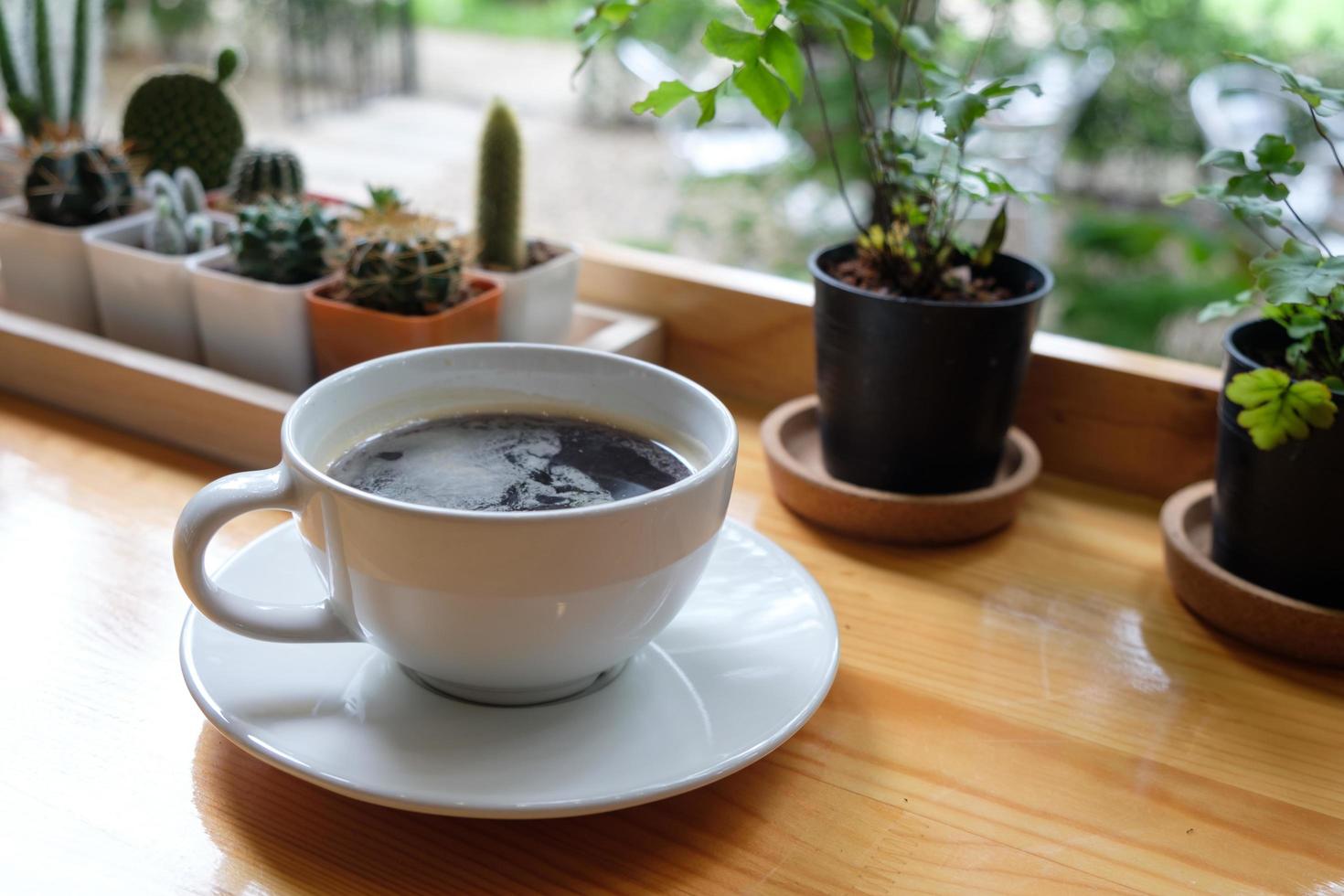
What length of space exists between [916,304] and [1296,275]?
177 mm

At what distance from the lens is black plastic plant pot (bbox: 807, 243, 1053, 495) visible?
64cm

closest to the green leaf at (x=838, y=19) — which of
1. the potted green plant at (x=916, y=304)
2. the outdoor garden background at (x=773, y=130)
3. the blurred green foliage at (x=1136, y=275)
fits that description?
the potted green plant at (x=916, y=304)

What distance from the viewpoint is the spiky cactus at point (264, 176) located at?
3.03 feet

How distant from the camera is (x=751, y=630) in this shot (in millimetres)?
538

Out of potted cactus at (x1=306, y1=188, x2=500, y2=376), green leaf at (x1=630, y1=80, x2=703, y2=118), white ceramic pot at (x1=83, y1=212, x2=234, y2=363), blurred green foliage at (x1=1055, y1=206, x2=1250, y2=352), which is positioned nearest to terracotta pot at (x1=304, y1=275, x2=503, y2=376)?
potted cactus at (x1=306, y1=188, x2=500, y2=376)

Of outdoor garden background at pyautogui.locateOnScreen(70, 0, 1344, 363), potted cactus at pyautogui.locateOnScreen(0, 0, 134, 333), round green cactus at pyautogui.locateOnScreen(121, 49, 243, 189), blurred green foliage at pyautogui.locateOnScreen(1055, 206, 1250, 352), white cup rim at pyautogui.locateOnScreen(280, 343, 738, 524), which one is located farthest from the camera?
outdoor garden background at pyautogui.locateOnScreen(70, 0, 1344, 363)

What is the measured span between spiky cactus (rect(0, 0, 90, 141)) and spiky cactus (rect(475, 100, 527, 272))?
1.26 feet

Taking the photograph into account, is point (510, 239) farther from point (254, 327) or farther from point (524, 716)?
point (524, 716)

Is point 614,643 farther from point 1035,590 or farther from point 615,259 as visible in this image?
point 615,259

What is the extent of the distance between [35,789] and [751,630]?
0.29m

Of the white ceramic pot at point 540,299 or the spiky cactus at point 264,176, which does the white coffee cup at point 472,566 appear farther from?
the spiky cactus at point 264,176

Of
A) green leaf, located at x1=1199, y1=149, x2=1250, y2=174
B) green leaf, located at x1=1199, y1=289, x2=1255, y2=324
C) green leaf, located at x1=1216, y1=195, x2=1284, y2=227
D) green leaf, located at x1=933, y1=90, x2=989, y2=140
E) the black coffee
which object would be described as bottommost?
the black coffee

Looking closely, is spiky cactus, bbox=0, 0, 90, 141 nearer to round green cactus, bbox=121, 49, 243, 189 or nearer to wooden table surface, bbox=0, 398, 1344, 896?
round green cactus, bbox=121, 49, 243, 189

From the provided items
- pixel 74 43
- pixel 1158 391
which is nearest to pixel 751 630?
Result: pixel 1158 391
